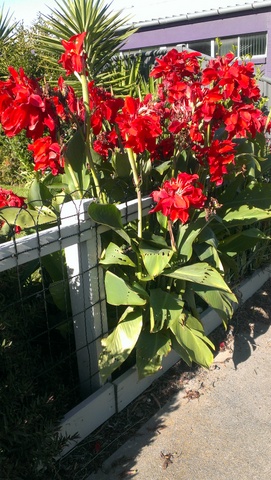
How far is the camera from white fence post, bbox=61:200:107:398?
7.56ft

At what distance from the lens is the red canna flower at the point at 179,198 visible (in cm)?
225

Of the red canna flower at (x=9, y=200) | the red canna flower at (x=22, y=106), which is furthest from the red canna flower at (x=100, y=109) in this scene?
the red canna flower at (x=9, y=200)

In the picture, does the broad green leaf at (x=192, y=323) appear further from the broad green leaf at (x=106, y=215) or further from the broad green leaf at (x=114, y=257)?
the broad green leaf at (x=106, y=215)

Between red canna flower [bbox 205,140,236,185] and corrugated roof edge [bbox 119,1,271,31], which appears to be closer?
red canna flower [bbox 205,140,236,185]

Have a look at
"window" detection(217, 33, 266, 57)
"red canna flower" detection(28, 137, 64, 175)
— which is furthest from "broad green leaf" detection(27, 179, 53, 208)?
"window" detection(217, 33, 266, 57)

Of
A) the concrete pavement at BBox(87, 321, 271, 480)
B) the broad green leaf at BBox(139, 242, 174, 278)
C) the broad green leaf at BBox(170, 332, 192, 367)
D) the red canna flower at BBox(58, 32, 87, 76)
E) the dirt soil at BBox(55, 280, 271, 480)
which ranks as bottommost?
the concrete pavement at BBox(87, 321, 271, 480)

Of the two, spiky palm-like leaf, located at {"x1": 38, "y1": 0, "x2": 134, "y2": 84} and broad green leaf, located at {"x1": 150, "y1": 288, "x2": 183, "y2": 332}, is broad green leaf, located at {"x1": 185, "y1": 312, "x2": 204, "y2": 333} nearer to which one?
broad green leaf, located at {"x1": 150, "y1": 288, "x2": 183, "y2": 332}

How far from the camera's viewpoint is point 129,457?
2.36 m

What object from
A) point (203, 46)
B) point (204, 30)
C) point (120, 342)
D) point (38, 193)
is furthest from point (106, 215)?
point (203, 46)

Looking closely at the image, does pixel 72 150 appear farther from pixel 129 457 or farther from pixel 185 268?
pixel 129 457

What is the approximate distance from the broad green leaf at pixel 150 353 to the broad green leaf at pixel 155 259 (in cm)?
38

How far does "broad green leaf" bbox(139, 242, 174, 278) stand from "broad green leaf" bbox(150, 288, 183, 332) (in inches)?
5.9

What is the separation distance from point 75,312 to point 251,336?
151 centimetres

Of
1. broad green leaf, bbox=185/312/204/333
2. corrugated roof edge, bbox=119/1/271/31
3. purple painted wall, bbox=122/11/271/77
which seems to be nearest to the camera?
broad green leaf, bbox=185/312/204/333
